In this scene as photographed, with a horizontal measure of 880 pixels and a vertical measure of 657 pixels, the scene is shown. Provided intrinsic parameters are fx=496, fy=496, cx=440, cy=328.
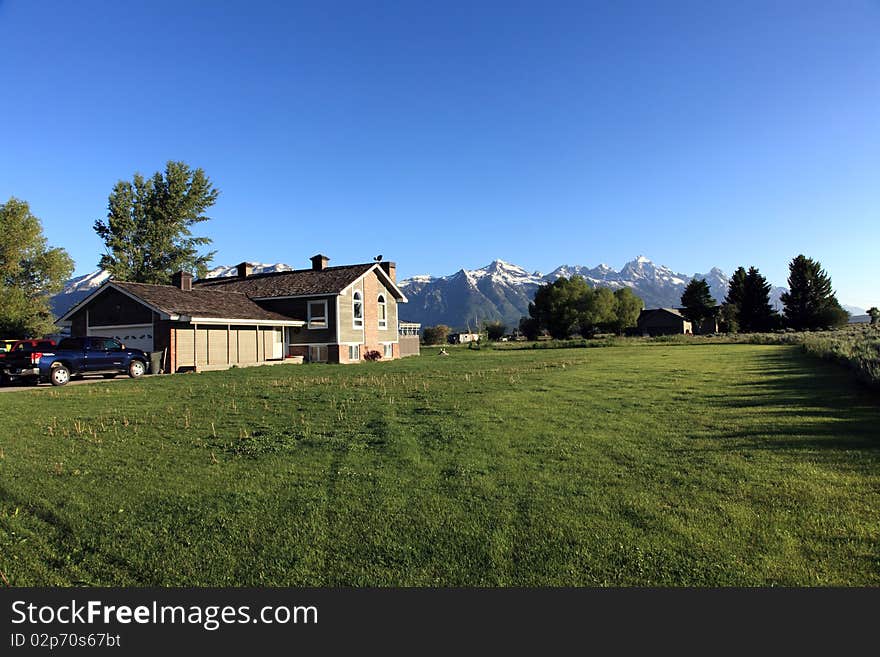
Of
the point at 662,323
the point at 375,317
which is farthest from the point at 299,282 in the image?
the point at 662,323

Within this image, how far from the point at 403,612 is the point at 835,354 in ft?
80.5

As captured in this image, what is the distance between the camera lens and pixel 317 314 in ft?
109

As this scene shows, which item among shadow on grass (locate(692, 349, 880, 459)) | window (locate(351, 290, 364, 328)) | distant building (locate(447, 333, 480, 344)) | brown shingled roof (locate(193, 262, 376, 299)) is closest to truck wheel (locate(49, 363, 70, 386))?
brown shingled roof (locate(193, 262, 376, 299))

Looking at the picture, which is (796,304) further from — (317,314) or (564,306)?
(317,314)

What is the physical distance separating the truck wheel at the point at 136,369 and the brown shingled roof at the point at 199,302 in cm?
297

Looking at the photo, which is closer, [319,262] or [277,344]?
[277,344]

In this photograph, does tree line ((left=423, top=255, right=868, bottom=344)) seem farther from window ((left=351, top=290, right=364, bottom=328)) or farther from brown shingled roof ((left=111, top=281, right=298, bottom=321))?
brown shingled roof ((left=111, top=281, right=298, bottom=321))

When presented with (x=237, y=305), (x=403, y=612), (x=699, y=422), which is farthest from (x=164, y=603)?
(x=237, y=305)

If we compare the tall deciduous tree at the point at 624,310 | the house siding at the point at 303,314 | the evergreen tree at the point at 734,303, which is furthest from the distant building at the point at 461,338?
the house siding at the point at 303,314

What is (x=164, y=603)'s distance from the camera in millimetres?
3498

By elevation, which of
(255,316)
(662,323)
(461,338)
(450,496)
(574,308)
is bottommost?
(450,496)

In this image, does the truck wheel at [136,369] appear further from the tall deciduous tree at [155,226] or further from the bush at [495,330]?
the bush at [495,330]

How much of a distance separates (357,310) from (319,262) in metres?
6.17

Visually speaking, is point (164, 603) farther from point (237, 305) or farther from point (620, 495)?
point (237, 305)
